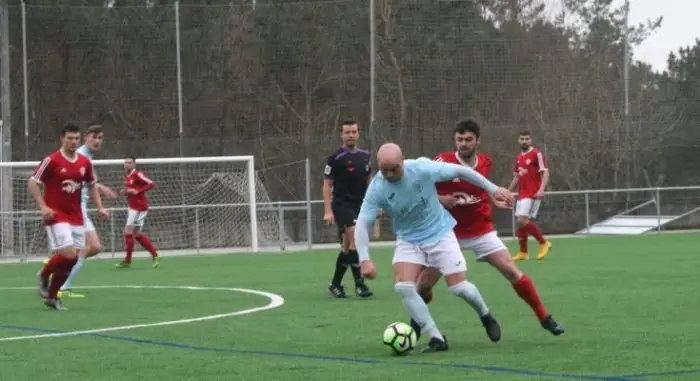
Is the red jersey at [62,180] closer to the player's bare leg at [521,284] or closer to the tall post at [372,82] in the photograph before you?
the player's bare leg at [521,284]

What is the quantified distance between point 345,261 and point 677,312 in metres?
4.37

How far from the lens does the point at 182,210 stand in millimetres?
31406

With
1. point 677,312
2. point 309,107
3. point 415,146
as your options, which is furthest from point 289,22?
point 677,312

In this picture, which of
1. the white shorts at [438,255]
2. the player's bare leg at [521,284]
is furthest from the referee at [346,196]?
the white shorts at [438,255]

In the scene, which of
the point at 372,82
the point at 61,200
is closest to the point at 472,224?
the point at 61,200

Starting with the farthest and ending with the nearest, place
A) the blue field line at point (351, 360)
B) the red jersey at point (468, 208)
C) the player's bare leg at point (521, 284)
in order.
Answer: the red jersey at point (468, 208)
the player's bare leg at point (521, 284)
the blue field line at point (351, 360)

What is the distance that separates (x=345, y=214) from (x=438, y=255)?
5.45 meters

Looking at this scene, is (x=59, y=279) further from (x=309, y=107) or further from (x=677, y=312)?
(x=309, y=107)

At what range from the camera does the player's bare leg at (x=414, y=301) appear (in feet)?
30.6

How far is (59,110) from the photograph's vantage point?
3444cm

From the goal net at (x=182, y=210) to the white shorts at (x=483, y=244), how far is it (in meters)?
19.5

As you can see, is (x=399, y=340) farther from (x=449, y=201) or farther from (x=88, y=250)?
(x=88, y=250)

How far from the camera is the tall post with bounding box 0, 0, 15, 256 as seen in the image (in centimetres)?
2961

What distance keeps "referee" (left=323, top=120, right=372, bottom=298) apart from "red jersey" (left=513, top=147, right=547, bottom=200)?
7.15m
